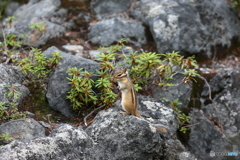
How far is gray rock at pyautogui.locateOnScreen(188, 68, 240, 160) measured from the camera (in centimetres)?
581

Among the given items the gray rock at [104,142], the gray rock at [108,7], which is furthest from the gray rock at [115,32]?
the gray rock at [104,142]

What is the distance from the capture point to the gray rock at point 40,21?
7246mm

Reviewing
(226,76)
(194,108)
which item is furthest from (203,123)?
(226,76)

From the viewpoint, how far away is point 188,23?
298 inches

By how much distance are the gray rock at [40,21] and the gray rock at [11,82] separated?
1.65 m

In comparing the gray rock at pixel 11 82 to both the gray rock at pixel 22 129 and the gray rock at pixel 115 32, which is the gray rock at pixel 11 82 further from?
the gray rock at pixel 115 32

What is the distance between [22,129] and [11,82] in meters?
1.27

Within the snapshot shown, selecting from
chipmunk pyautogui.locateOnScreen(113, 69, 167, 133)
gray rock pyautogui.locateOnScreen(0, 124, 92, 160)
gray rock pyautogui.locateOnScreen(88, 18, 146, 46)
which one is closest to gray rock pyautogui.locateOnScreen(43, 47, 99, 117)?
gray rock pyautogui.locateOnScreen(0, 124, 92, 160)

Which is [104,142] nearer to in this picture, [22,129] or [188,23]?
[22,129]

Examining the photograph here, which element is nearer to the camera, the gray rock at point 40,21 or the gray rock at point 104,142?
the gray rock at point 104,142

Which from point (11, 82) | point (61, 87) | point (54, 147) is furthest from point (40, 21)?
point (54, 147)

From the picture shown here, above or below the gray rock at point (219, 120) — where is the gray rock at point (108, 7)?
above

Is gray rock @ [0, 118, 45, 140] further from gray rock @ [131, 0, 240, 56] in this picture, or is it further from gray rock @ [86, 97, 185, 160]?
gray rock @ [131, 0, 240, 56]

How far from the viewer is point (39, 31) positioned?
23.6 feet
